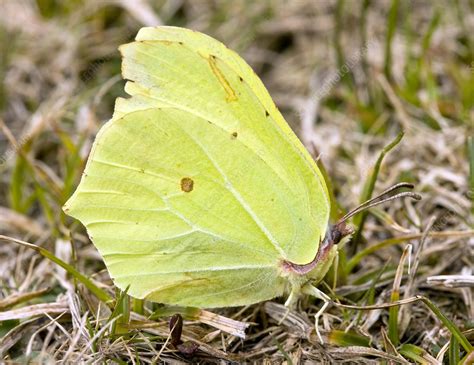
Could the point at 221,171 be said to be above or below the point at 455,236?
above

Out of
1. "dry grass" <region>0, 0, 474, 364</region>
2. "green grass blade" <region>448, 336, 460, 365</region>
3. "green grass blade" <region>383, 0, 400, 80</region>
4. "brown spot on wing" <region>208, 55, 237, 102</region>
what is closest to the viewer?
"green grass blade" <region>448, 336, 460, 365</region>

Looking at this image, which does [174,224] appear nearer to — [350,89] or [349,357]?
[349,357]

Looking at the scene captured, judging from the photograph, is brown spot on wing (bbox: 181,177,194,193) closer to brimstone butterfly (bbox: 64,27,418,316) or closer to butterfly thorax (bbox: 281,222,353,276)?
brimstone butterfly (bbox: 64,27,418,316)

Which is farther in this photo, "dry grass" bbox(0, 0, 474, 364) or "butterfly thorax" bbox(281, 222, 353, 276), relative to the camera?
"dry grass" bbox(0, 0, 474, 364)

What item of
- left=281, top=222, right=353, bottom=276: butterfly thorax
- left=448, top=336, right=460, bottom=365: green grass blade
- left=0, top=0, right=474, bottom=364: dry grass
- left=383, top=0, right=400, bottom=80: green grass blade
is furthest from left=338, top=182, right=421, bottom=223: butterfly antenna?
left=383, top=0, right=400, bottom=80: green grass blade

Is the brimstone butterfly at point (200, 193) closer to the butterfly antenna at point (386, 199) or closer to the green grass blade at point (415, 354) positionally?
the butterfly antenna at point (386, 199)

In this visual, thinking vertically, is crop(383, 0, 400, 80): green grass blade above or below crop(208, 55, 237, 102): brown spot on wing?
below

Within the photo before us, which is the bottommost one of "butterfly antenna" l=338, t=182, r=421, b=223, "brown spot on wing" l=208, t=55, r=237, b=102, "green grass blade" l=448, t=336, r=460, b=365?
"green grass blade" l=448, t=336, r=460, b=365

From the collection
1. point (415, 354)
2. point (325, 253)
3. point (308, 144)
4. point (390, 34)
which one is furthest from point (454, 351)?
point (390, 34)

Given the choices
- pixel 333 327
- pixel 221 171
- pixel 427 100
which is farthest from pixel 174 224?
pixel 427 100
